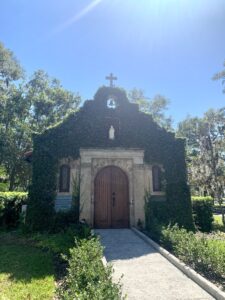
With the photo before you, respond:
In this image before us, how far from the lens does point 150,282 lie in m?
5.44

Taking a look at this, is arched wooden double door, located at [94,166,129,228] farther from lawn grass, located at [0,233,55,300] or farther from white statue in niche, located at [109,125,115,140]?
lawn grass, located at [0,233,55,300]

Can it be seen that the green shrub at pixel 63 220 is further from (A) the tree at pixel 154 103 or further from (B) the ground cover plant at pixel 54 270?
(A) the tree at pixel 154 103

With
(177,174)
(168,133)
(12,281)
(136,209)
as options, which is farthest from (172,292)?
(168,133)

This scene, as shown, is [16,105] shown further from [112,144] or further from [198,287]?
[198,287]

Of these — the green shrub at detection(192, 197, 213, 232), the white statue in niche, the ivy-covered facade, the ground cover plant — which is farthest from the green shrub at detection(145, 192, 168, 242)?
the ground cover plant

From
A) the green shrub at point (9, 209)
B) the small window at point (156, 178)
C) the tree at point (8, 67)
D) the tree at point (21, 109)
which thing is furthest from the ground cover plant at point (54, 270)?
the tree at point (8, 67)

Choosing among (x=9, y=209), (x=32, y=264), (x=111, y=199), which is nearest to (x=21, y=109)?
(x=9, y=209)

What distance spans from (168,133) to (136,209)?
4.19m

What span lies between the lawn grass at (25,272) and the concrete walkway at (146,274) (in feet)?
5.33

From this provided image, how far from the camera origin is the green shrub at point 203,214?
12.5 metres

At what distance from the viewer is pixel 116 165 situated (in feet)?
39.2

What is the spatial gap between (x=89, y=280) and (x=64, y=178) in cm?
767

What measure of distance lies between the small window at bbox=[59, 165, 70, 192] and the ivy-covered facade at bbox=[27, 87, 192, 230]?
0.05 m

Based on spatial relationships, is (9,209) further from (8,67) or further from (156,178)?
(8,67)
